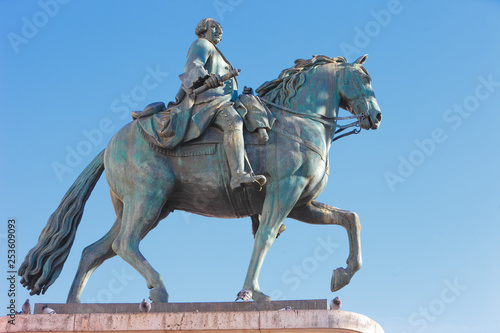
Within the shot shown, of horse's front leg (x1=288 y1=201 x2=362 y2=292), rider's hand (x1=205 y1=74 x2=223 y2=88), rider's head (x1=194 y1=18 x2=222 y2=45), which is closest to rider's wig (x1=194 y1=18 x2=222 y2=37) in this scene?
rider's head (x1=194 y1=18 x2=222 y2=45)

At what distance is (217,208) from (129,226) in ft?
4.24

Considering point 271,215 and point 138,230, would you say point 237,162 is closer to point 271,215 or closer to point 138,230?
point 271,215

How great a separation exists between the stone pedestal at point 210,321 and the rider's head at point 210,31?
13.9 ft

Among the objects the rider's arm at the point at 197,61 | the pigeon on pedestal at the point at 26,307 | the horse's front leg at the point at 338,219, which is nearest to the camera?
the pigeon on pedestal at the point at 26,307

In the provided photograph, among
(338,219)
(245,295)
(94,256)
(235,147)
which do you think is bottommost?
(245,295)

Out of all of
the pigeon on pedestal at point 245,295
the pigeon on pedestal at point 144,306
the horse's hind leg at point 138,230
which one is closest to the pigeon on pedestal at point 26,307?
the horse's hind leg at point 138,230

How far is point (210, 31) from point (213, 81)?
123cm

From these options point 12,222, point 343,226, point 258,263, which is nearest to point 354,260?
point 343,226

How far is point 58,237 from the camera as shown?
12.2 m

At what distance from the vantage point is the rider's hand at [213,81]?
481 inches

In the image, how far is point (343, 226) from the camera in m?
12.6

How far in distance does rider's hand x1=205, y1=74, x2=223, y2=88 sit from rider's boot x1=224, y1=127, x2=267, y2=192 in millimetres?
781

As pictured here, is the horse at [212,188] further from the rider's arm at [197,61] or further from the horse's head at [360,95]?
the rider's arm at [197,61]

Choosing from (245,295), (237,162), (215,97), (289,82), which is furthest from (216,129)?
(245,295)
